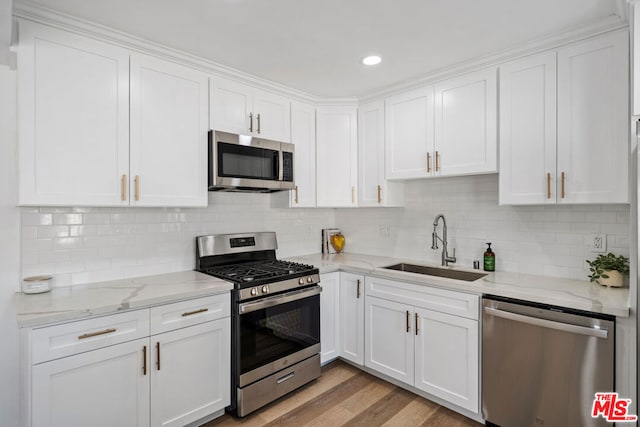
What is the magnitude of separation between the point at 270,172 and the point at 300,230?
3.01 feet

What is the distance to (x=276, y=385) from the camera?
96.2 inches

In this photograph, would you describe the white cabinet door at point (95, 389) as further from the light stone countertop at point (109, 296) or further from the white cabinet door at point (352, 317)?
the white cabinet door at point (352, 317)

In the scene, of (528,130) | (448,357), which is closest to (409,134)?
(528,130)

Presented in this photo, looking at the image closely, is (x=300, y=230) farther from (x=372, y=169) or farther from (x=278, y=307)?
(x=278, y=307)

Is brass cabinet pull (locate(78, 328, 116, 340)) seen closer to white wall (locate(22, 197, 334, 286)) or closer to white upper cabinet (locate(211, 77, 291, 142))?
white wall (locate(22, 197, 334, 286))

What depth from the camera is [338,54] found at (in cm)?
238

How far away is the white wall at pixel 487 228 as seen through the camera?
230 centimetres

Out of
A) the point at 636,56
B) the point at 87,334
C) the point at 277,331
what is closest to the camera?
the point at 636,56

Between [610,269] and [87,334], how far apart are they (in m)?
2.86

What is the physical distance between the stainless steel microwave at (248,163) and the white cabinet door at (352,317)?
0.94 meters

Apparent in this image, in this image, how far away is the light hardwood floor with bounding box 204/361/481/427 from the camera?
2275 millimetres

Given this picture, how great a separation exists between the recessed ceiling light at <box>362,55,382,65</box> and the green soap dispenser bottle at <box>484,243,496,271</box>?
1.58m

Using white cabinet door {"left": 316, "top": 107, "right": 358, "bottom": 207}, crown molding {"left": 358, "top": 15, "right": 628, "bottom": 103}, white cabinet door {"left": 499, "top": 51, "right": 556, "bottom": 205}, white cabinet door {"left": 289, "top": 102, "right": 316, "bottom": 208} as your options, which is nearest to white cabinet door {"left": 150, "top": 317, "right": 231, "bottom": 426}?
white cabinet door {"left": 289, "top": 102, "right": 316, "bottom": 208}

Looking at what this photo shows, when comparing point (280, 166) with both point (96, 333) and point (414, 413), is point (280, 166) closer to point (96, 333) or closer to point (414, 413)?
point (96, 333)
